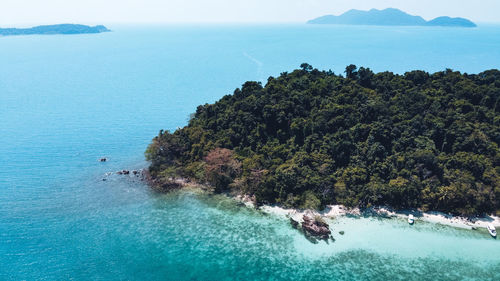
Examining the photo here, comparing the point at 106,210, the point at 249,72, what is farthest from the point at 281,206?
the point at 249,72

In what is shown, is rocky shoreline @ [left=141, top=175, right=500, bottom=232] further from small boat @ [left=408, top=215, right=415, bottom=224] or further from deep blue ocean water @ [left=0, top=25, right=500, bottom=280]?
deep blue ocean water @ [left=0, top=25, right=500, bottom=280]

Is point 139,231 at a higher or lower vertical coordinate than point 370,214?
lower

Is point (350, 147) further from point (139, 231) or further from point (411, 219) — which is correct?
point (139, 231)

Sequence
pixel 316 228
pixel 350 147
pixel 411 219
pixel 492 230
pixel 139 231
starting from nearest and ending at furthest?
1. pixel 492 230
2. pixel 316 228
3. pixel 139 231
4. pixel 411 219
5. pixel 350 147

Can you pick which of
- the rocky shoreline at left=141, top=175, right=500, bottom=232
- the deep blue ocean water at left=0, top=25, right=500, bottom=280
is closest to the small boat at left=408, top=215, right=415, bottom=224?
the rocky shoreline at left=141, top=175, right=500, bottom=232

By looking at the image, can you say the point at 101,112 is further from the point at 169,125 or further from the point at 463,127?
the point at 463,127

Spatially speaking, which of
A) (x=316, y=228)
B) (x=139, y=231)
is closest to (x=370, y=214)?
(x=316, y=228)

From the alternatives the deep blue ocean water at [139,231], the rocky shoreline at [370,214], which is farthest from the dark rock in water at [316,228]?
the deep blue ocean water at [139,231]
